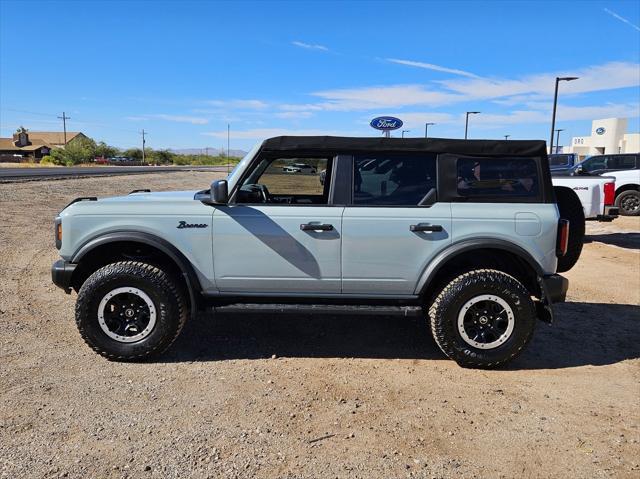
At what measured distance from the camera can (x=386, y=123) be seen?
22.5 ft

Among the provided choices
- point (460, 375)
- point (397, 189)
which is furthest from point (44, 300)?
point (460, 375)

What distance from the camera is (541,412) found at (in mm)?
3449

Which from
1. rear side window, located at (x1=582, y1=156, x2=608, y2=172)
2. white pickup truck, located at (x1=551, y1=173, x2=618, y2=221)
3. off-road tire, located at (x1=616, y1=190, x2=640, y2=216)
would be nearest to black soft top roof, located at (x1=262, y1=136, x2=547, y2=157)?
white pickup truck, located at (x1=551, y1=173, x2=618, y2=221)

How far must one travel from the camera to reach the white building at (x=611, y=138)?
61.5m

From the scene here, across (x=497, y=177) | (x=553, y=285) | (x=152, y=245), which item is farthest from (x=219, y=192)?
(x=553, y=285)

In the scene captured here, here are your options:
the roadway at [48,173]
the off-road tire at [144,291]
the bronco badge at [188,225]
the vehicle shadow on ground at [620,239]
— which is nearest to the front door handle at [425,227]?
the bronco badge at [188,225]

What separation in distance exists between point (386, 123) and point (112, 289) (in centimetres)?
430

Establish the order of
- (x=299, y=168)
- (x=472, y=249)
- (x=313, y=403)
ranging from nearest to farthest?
(x=313, y=403) < (x=472, y=249) < (x=299, y=168)

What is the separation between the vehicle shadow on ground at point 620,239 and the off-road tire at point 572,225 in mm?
6600

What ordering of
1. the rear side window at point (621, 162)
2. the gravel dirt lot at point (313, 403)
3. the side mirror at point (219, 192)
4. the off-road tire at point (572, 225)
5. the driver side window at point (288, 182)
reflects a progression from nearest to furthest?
the gravel dirt lot at point (313, 403) → the side mirror at point (219, 192) → the driver side window at point (288, 182) → the off-road tire at point (572, 225) → the rear side window at point (621, 162)

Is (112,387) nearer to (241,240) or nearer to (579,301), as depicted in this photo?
→ (241,240)

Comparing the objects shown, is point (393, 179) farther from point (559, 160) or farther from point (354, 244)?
point (559, 160)

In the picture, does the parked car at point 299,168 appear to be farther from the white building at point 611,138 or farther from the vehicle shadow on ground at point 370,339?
the white building at point 611,138

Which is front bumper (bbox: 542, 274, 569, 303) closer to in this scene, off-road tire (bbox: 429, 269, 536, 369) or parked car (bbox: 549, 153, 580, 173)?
off-road tire (bbox: 429, 269, 536, 369)
